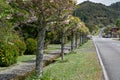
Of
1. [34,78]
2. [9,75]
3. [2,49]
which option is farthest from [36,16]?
[2,49]

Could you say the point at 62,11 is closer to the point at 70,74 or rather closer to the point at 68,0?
the point at 68,0

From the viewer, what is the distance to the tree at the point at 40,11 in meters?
13.0

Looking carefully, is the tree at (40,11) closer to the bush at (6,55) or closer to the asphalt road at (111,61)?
the asphalt road at (111,61)

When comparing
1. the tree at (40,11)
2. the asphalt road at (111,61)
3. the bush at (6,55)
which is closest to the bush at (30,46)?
the asphalt road at (111,61)

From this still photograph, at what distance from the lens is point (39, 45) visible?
14133 mm

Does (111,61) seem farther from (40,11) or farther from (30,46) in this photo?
(40,11)

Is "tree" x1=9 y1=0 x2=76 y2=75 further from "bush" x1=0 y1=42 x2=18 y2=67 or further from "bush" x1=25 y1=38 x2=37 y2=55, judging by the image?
"bush" x1=25 y1=38 x2=37 y2=55

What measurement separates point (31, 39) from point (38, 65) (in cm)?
2049

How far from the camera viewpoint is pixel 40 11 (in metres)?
13.4

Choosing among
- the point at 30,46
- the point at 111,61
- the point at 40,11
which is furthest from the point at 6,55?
the point at 30,46

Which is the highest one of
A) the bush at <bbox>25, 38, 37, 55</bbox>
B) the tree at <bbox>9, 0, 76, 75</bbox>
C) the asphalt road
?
the tree at <bbox>9, 0, 76, 75</bbox>

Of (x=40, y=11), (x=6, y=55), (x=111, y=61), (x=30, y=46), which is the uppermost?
(x=40, y=11)

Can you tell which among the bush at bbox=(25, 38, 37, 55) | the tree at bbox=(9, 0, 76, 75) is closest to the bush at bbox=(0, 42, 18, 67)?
the tree at bbox=(9, 0, 76, 75)

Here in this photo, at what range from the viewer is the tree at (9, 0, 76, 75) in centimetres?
1303
